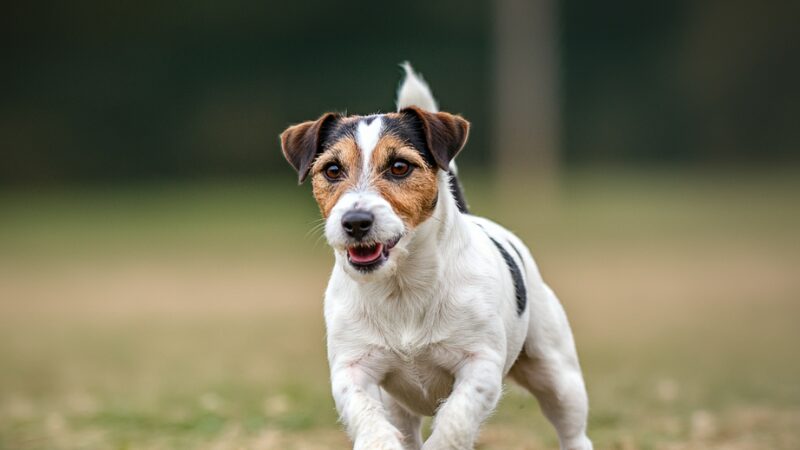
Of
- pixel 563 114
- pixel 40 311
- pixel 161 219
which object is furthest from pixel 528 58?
pixel 40 311

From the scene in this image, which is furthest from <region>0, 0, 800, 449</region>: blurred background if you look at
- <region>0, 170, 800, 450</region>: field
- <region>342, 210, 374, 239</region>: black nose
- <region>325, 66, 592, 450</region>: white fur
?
<region>342, 210, 374, 239</region>: black nose

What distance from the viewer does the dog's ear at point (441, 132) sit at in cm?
584

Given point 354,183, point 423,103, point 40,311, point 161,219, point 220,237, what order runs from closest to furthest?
1. point 354,183
2. point 423,103
3. point 40,311
4. point 220,237
5. point 161,219

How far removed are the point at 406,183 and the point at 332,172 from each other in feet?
1.12

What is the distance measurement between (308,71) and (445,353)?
98.8 feet

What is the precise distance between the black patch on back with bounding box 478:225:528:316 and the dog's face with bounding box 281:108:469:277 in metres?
0.63

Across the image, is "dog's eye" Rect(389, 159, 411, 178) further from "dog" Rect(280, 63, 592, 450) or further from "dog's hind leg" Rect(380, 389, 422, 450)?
"dog's hind leg" Rect(380, 389, 422, 450)

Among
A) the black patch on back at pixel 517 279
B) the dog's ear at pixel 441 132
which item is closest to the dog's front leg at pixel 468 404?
the black patch on back at pixel 517 279

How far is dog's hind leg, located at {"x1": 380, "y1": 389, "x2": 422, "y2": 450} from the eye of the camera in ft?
21.1

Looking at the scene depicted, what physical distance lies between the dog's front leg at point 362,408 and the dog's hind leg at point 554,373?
104 cm

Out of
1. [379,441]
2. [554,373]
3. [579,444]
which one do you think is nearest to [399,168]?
[379,441]

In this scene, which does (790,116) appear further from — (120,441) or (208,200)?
(120,441)

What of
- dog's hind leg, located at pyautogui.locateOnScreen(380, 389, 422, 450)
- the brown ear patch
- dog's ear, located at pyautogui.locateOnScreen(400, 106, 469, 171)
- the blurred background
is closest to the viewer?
the brown ear patch

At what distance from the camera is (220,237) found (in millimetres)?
23969
